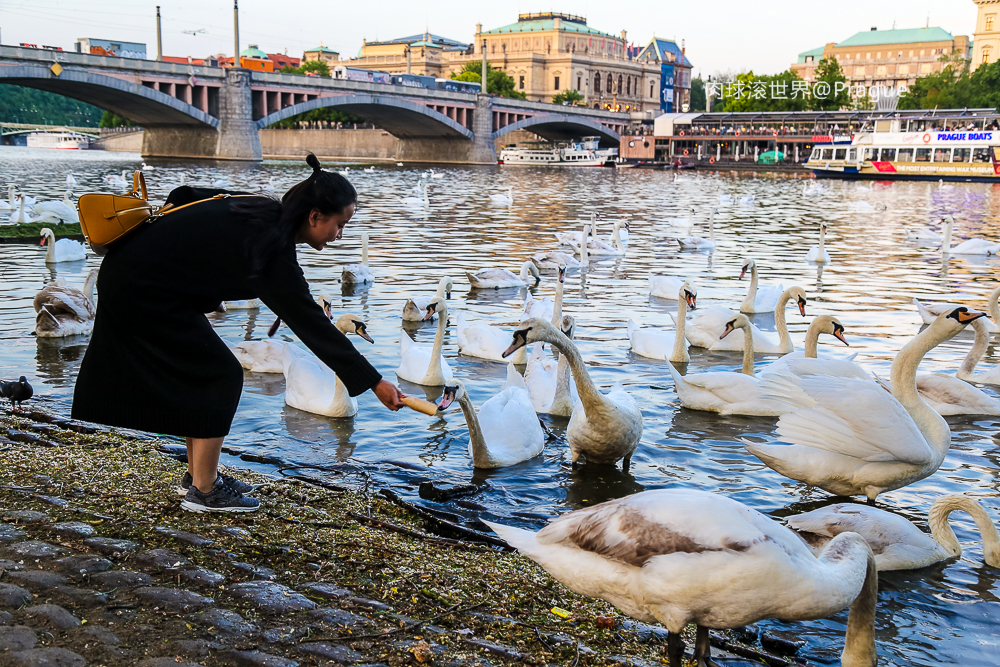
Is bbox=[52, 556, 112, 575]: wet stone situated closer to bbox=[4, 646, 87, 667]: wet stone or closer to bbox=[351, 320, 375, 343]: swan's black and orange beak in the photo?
bbox=[4, 646, 87, 667]: wet stone

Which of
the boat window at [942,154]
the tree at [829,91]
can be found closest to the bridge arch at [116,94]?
the boat window at [942,154]

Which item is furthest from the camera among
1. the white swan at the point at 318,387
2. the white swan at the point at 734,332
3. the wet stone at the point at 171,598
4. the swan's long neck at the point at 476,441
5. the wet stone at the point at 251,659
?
the white swan at the point at 734,332

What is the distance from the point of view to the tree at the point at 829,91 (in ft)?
313

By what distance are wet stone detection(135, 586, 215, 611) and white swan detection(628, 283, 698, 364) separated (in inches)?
262

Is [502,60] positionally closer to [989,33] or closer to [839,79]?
[839,79]

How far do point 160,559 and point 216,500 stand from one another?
622mm

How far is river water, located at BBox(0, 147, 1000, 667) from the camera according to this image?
4.73m

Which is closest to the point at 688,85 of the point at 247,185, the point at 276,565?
the point at 247,185

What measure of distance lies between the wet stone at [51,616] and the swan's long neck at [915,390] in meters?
5.04

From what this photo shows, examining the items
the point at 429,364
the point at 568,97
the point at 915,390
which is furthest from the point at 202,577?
the point at 568,97

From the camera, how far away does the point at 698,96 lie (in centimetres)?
16012

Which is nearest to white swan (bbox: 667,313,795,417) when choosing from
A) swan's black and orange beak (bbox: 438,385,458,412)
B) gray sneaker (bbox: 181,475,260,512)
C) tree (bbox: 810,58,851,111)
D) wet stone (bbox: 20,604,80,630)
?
swan's black and orange beak (bbox: 438,385,458,412)

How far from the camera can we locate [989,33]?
111 meters

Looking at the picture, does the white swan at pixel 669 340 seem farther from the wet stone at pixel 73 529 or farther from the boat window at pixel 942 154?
the boat window at pixel 942 154
